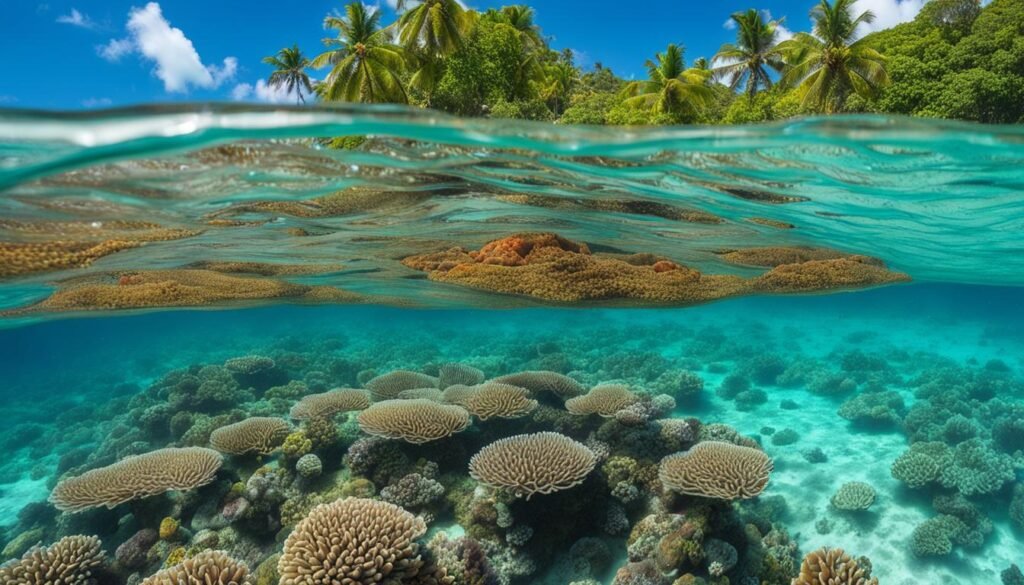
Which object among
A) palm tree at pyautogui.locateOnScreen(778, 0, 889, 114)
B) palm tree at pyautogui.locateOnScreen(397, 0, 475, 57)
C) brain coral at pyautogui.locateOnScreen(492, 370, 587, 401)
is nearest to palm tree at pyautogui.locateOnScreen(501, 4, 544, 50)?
palm tree at pyautogui.locateOnScreen(397, 0, 475, 57)

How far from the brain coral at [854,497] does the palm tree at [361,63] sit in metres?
26.9

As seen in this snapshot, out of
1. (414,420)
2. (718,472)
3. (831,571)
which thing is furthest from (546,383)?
(831,571)

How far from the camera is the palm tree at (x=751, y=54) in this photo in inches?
1582

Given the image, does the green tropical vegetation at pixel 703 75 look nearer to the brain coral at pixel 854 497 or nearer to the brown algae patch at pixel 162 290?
the brown algae patch at pixel 162 290

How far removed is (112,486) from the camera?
9.10 metres

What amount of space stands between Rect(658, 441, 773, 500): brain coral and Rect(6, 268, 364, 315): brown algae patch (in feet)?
45.4

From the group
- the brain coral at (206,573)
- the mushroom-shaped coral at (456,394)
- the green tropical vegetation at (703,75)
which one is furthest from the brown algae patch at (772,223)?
the green tropical vegetation at (703,75)

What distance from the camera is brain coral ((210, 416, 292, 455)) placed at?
403 inches

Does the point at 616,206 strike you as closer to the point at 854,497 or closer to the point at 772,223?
the point at 772,223

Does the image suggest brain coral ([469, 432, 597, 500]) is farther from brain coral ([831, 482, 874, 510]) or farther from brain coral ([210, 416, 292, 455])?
brain coral ([831, 482, 874, 510])

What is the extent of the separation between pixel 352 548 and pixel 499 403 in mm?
4654

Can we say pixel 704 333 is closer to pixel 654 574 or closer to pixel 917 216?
pixel 917 216

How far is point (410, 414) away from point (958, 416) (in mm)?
14693

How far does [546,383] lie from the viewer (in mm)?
12961
